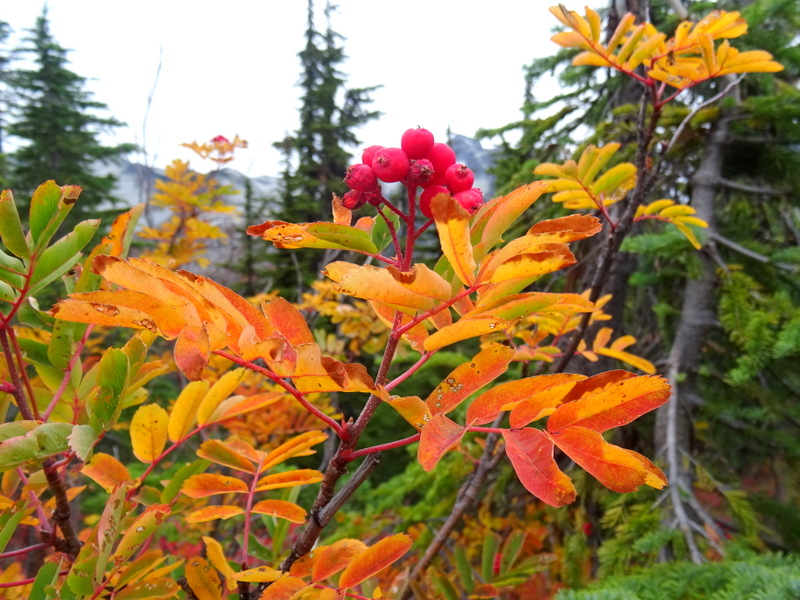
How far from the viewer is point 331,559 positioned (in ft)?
1.94

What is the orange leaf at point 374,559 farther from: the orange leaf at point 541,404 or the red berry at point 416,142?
the red berry at point 416,142

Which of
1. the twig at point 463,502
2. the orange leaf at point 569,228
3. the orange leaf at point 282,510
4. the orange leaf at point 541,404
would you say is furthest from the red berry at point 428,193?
the twig at point 463,502

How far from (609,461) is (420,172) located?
1.14 ft

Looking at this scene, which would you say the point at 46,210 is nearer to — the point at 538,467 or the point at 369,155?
the point at 369,155

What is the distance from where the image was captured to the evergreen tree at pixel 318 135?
9.66 metres

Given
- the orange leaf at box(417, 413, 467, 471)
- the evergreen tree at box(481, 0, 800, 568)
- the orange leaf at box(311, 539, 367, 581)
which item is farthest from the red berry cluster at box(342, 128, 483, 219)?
the evergreen tree at box(481, 0, 800, 568)

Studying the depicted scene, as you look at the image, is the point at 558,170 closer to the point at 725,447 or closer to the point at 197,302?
the point at 197,302

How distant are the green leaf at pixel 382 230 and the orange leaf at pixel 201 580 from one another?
48 cm

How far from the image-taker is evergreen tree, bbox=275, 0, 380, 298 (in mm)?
9664

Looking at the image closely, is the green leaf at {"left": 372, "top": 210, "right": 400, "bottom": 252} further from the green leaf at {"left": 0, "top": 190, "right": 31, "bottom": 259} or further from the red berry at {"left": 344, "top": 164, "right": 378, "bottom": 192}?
the green leaf at {"left": 0, "top": 190, "right": 31, "bottom": 259}

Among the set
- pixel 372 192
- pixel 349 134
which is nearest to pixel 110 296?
pixel 372 192

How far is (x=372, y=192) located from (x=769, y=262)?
1.71 metres

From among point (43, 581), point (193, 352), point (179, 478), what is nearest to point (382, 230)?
point (193, 352)

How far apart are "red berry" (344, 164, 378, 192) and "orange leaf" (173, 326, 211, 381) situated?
25 cm
